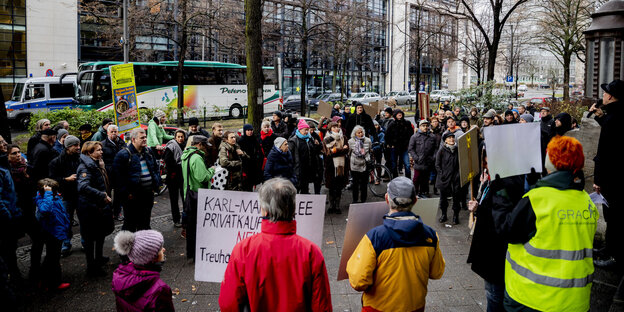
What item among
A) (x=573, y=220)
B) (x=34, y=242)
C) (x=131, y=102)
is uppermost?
(x=131, y=102)

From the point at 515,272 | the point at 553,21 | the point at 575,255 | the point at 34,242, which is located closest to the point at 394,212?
the point at 515,272

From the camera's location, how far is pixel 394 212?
2994mm

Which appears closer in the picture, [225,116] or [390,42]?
[225,116]

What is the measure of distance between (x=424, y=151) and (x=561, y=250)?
663cm

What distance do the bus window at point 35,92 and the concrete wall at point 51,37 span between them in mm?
9604

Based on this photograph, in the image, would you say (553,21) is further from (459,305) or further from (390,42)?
(459,305)

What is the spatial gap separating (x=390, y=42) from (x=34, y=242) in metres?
58.1

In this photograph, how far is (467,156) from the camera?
5309 millimetres

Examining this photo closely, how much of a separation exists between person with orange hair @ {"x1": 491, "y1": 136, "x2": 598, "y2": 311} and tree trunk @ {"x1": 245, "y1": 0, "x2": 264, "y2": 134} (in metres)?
7.48

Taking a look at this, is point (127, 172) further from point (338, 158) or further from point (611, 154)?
point (611, 154)

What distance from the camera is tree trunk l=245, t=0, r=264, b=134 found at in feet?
31.7

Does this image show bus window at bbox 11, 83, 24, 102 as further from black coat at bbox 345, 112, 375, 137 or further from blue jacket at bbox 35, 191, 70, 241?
blue jacket at bbox 35, 191, 70, 241

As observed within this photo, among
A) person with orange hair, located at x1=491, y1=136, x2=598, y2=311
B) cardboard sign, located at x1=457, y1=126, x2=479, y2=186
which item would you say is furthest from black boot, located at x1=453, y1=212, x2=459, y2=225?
person with orange hair, located at x1=491, y1=136, x2=598, y2=311

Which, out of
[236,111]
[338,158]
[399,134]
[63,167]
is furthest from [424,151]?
[236,111]
